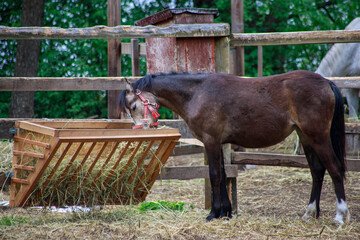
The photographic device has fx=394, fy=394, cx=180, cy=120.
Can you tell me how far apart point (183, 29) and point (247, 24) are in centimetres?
823

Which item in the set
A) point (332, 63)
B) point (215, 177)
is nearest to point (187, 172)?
point (215, 177)

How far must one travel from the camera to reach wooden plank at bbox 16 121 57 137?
3.36m

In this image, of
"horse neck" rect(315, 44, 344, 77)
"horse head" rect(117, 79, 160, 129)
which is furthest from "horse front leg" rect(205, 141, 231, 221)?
"horse neck" rect(315, 44, 344, 77)

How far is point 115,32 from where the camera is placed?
166 inches

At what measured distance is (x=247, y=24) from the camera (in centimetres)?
1201

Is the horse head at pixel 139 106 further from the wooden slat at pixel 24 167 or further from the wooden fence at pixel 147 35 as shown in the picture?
the wooden slat at pixel 24 167

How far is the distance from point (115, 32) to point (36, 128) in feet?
4.42

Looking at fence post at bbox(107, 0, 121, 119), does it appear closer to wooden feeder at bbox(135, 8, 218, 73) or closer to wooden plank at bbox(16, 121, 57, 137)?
wooden feeder at bbox(135, 8, 218, 73)

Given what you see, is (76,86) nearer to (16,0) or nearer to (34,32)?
(34,32)

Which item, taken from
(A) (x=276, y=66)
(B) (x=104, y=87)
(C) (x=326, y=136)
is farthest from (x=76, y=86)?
(A) (x=276, y=66)

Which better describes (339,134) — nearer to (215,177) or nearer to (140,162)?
(215,177)

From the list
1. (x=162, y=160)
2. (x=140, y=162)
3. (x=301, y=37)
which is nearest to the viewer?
(x=140, y=162)

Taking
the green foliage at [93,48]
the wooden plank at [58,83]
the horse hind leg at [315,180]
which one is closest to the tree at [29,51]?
the green foliage at [93,48]

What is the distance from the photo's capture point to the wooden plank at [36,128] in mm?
3355
